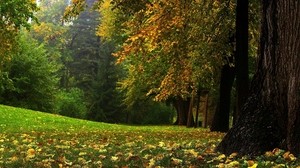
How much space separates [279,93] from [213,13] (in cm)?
1078

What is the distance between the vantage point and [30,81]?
147 ft

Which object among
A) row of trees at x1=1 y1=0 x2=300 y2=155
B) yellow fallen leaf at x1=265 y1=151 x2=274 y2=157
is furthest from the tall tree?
yellow fallen leaf at x1=265 y1=151 x2=274 y2=157

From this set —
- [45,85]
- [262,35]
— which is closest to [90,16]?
[45,85]

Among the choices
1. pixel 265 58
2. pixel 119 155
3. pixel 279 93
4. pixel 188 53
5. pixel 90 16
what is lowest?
pixel 119 155

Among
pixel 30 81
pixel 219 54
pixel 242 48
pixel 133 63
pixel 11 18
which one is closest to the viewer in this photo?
pixel 242 48

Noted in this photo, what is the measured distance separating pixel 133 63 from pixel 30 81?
14993 millimetres

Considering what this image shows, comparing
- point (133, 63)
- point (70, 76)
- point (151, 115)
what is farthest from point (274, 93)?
point (70, 76)

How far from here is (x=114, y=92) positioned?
2144 inches

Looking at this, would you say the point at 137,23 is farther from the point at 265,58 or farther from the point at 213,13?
the point at 265,58

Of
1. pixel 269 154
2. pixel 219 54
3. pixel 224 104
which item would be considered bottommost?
pixel 269 154

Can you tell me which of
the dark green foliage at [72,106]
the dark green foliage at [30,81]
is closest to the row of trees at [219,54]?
the dark green foliage at [30,81]

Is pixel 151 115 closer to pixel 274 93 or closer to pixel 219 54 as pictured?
pixel 219 54

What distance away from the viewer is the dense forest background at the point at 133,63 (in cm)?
1559

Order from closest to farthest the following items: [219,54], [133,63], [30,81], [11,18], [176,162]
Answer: [176,162], [219,54], [11,18], [133,63], [30,81]
